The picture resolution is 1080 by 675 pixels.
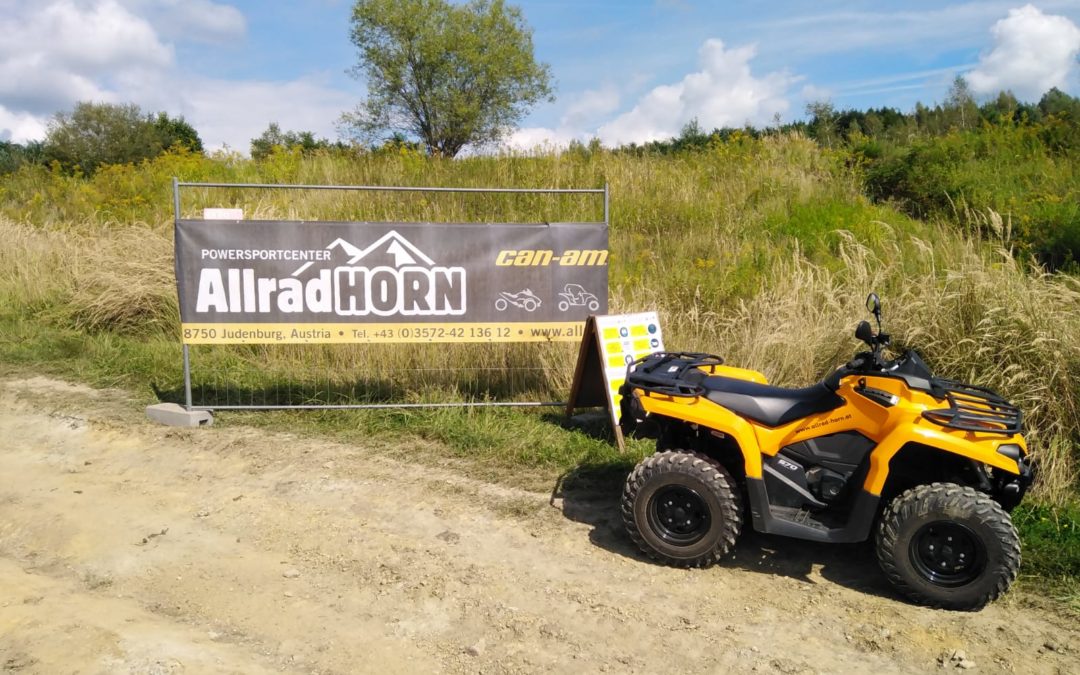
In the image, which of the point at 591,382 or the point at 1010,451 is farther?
the point at 591,382

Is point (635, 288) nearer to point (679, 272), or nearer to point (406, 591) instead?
point (679, 272)

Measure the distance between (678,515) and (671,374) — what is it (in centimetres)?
84

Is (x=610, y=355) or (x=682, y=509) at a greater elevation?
(x=610, y=355)

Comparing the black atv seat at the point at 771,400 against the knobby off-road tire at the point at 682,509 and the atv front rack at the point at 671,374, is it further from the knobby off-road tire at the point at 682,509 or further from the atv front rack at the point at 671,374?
the knobby off-road tire at the point at 682,509

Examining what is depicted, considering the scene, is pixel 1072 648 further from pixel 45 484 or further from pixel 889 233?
pixel 889 233

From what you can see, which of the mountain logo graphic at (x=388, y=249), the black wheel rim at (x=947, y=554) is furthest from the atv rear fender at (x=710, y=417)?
the mountain logo graphic at (x=388, y=249)

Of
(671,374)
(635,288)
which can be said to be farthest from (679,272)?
(671,374)

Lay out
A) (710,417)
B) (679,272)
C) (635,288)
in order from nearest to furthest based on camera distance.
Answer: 1. (710,417)
2. (635,288)
3. (679,272)

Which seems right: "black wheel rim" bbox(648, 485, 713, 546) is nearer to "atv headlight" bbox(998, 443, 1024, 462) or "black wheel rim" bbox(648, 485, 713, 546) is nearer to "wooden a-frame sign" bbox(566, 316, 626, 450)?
"atv headlight" bbox(998, 443, 1024, 462)

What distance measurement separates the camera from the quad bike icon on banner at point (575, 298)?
24.0 feet

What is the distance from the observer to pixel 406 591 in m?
4.39

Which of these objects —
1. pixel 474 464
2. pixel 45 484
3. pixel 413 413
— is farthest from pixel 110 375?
pixel 474 464

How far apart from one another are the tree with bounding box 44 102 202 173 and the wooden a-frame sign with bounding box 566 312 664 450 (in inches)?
795

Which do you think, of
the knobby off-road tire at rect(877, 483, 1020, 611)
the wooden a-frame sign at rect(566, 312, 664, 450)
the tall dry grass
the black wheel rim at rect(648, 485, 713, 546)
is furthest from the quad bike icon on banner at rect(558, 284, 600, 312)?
the knobby off-road tire at rect(877, 483, 1020, 611)
